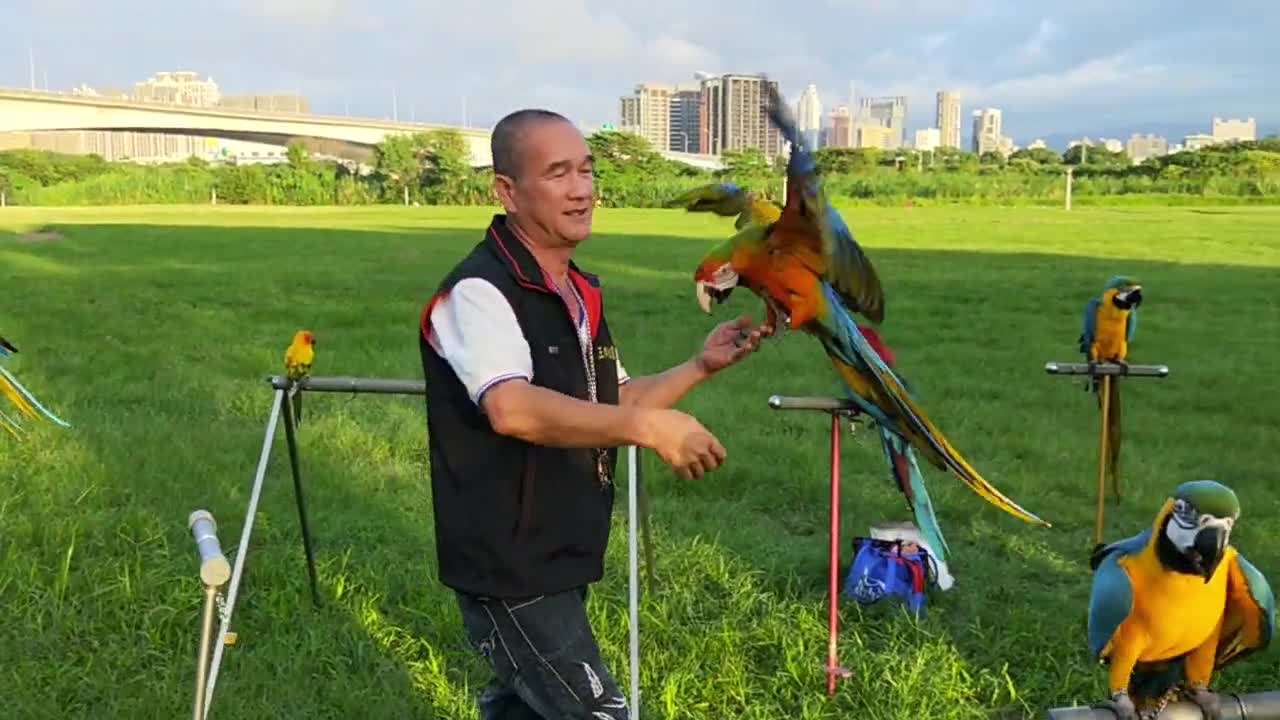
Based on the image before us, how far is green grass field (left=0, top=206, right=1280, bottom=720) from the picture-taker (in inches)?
126

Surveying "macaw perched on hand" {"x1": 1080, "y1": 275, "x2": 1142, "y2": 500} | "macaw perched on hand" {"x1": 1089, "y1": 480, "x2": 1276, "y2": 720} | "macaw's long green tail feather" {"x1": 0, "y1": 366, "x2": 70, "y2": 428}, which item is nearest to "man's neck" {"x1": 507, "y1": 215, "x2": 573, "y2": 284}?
"macaw perched on hand" {"x1": 1089, "y1": 480, "x2": 1276, "y2": 720}

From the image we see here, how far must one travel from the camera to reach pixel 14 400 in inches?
183

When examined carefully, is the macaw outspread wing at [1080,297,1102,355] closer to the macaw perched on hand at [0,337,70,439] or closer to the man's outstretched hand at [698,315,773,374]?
the man's outstretched hand at [698,315,773,374]

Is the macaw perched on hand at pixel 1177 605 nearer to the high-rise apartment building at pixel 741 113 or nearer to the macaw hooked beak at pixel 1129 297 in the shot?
the high-rise apartment building at pixel 741 113

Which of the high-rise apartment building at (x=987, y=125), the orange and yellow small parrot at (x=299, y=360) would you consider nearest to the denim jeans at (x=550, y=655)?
the orange and yellow small parrot at (x=299, y=360)

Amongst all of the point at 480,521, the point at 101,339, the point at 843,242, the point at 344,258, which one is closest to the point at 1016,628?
the point at 843,242

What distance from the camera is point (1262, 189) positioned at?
37.5m

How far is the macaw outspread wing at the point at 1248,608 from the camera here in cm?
221

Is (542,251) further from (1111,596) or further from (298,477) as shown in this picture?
(298,477)

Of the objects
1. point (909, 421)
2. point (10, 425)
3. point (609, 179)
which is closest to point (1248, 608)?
point (909, 421)

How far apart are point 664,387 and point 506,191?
0.62 m

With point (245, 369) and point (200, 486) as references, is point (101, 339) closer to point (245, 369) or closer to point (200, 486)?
point (245, 369)

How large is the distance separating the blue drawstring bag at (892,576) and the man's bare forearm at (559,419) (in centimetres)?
236

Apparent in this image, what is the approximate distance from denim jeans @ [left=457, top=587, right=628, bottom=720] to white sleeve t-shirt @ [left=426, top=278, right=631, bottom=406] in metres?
0.44
